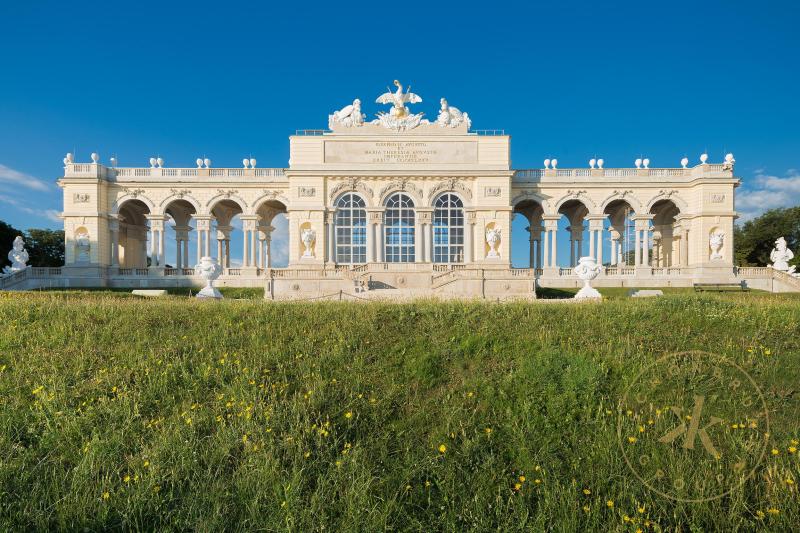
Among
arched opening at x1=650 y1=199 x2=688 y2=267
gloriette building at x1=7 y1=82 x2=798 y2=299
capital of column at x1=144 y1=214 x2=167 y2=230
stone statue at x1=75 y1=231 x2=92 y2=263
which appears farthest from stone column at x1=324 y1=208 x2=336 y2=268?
arched opening at x1=650 y1=199 x2=688 y2=267

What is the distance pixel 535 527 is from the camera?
4613 millimetres

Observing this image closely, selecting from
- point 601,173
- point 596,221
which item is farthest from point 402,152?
point 596,221

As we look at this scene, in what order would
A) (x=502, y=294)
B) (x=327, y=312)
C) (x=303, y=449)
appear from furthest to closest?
(x=502, y=294)
(x=327, y=312)
(x=303, y=449)

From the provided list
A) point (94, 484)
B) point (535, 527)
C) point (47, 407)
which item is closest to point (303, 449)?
point (94, 484)

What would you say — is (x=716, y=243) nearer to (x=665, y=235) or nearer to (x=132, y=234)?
(x=665, y=235)

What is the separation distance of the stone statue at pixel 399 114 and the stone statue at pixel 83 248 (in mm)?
28086

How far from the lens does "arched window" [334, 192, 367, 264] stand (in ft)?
125

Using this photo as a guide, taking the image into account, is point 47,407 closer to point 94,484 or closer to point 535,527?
point 94,484

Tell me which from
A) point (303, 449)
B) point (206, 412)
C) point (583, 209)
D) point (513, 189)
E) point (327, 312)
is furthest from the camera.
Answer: point (583, 209)

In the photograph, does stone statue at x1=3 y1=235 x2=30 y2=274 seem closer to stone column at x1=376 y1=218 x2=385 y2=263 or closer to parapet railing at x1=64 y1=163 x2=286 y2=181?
parapet railing at x1=64 y1=163 x2=286 y2=181

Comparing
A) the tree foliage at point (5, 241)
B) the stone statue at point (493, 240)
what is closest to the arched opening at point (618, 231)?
the stone statue at point (493, 240)

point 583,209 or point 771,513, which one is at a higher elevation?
point 583,209

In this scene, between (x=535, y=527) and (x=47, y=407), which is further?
(x=47, y=407)

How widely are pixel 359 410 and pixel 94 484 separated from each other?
3422 mm
